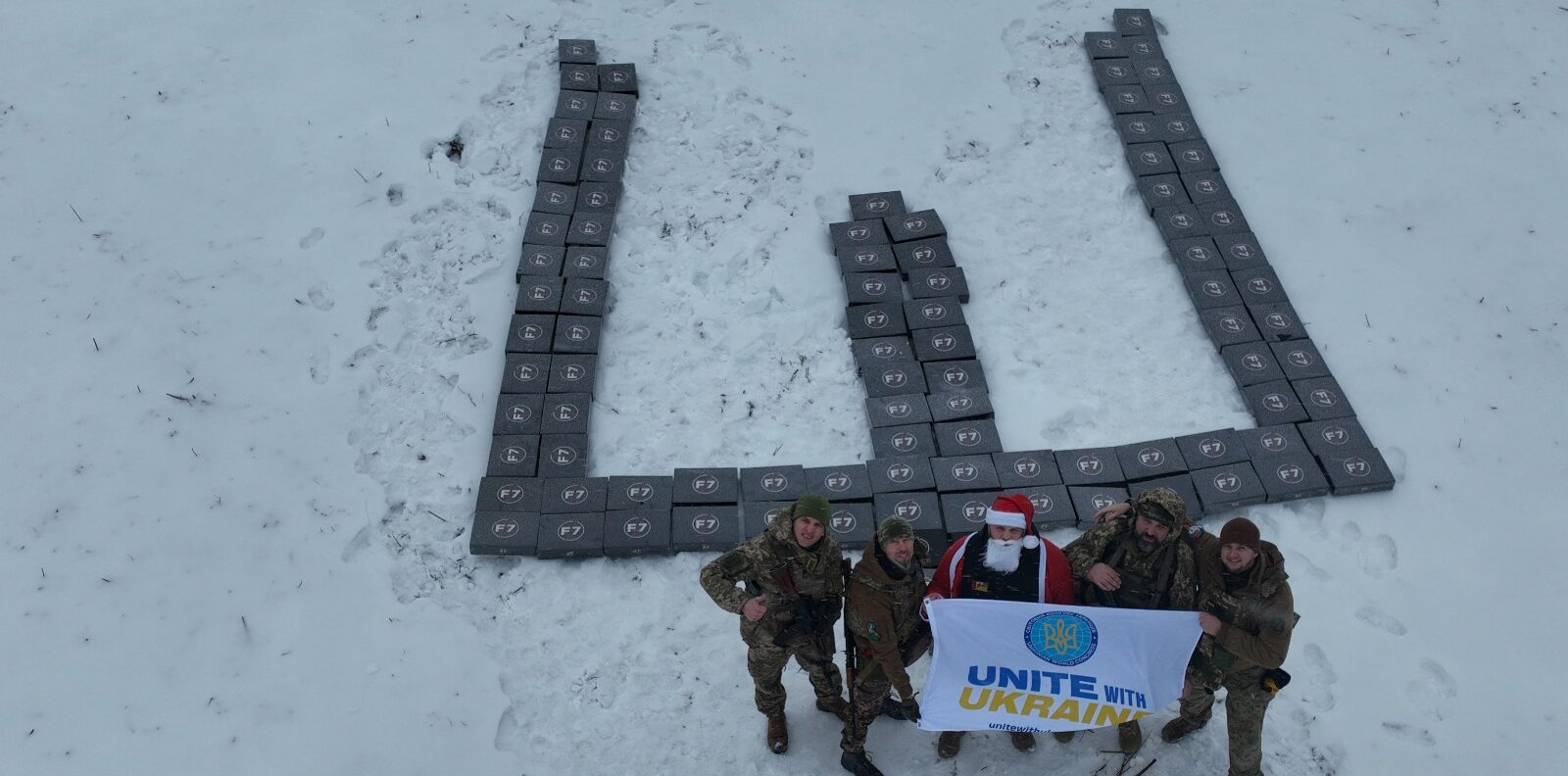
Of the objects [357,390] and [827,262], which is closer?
[357,390]

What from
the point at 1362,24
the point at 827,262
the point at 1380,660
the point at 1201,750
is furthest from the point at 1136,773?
the point at 1362,24

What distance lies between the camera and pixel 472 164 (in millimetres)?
10125

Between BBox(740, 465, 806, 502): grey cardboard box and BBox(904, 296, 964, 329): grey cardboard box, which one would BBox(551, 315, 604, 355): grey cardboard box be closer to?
BBox(740, 465, 806, 502): grey cardboard box

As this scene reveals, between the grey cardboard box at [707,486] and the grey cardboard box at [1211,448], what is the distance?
3341 mm

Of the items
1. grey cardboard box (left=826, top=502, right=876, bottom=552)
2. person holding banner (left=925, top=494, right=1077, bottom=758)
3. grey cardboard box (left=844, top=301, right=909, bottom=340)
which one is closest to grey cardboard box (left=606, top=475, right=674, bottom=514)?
grey cardboard box (left=826, top=502, right=876, bottom=552)

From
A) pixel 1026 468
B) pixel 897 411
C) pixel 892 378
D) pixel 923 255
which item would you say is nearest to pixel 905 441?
pixel 897 411

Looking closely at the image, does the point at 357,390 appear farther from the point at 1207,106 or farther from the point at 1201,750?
the point at 1207,106

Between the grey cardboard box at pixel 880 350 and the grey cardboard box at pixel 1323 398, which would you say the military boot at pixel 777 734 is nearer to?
the grey cardboard box at pixel 880 350

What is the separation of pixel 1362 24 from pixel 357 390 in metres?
11.1

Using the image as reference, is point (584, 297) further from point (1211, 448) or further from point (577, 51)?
point (1211, 448)

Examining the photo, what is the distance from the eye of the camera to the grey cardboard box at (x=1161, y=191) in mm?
9742

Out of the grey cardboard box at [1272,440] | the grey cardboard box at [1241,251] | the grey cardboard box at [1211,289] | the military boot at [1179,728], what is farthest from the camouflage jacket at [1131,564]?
the grey cardboard box at [1241,251]

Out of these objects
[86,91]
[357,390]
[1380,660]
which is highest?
[86,91]

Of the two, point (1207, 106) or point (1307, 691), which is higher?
point (1207, 106)
